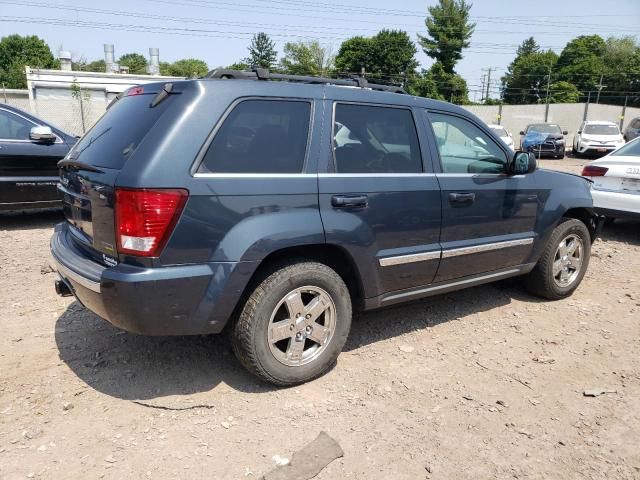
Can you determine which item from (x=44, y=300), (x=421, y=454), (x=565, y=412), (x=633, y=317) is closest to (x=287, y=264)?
(x=421, y=454)

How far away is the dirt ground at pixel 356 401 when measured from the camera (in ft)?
8.48

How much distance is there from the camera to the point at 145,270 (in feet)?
8.64

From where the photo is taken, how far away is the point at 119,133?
3010mm

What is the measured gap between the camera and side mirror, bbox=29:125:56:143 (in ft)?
21.8

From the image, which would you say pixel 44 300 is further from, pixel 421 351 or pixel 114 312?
pixel 421 351

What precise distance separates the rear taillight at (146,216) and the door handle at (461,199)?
1.99 metres

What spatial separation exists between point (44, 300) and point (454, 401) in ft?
11.6

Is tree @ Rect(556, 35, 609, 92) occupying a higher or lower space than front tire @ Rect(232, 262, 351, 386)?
higher

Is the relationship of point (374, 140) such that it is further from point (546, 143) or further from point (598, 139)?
point (598, 139)

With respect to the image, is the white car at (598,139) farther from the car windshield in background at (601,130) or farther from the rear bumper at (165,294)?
the rear bumper at (165,294)

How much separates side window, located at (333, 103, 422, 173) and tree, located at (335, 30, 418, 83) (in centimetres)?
7066

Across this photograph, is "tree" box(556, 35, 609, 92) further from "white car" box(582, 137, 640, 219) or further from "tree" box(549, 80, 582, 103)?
"white car" box(582, 137, 640, 219)

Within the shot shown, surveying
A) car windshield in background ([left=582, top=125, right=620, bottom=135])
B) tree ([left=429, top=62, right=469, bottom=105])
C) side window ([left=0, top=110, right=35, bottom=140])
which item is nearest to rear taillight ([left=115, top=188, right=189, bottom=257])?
side window ([left=0, top=110, right=35, bottom=140])

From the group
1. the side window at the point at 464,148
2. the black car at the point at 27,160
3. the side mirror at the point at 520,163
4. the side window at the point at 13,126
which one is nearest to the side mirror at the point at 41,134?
the black car at the point at 27,160
